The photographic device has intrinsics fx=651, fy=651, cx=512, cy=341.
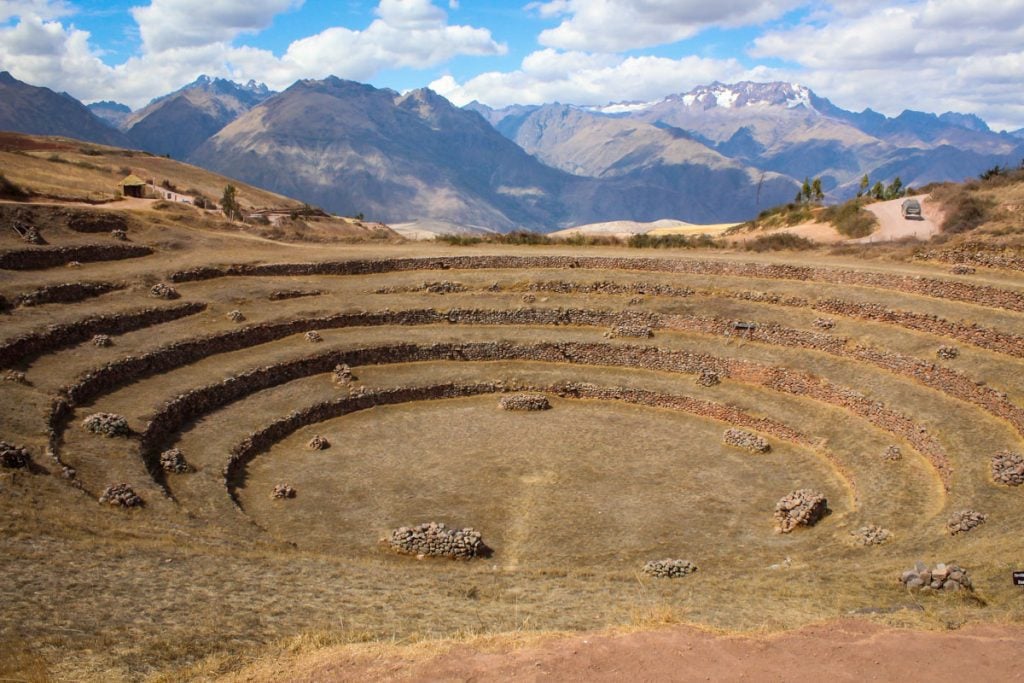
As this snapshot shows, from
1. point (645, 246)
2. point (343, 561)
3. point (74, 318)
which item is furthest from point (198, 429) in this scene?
point (645, 246)

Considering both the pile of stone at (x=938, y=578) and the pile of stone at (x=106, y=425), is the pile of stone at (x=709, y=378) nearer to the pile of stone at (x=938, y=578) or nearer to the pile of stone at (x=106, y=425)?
the pile of stone at (x=938, y=578)

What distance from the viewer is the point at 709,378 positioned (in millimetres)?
42750

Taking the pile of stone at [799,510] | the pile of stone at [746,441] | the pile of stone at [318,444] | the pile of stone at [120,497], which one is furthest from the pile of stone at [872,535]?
the pile of stone at [120,497]

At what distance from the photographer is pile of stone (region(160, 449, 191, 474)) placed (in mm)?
29391

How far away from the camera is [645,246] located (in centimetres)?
7125

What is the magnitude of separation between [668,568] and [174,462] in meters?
22.1

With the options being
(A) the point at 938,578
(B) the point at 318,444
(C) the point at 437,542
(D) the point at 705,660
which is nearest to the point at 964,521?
(A) the point at 938,578

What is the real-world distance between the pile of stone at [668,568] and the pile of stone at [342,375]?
24911 mm

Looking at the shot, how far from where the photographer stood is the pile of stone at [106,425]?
97.1ft

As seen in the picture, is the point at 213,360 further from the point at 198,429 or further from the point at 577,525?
the point at 577,525

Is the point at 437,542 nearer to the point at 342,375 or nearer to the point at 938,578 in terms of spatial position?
the point at 938,578

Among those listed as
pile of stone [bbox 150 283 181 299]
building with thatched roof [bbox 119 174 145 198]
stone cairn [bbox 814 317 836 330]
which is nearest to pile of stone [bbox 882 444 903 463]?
stone cairn [bbox 814 317 836 330]

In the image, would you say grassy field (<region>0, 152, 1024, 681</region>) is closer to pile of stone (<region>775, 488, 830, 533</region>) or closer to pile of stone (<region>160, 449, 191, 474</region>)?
pile of stone (<region>160, 449, 191, 474</region>)

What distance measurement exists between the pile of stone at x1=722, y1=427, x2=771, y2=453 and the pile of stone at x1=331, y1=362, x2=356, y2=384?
76.4 feet
